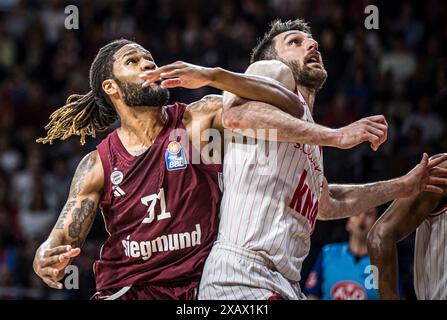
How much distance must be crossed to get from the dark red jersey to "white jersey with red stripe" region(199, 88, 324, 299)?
0.21m

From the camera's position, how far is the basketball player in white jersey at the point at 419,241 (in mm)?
4832

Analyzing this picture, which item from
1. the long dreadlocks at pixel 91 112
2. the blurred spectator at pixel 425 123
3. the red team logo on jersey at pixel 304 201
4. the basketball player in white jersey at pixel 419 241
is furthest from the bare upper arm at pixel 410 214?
the blurred spectator at pixel 425 123

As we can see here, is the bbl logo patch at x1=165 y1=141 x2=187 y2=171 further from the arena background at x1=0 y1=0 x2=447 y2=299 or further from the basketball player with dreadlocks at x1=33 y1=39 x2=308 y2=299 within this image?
the arena background at x1=0 y1=0 x2=447 y2=299

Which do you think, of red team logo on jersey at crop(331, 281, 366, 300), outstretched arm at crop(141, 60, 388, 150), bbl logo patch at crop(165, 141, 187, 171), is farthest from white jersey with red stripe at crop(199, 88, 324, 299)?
red team logo on jersey at crop(331, 281, 366, 300)

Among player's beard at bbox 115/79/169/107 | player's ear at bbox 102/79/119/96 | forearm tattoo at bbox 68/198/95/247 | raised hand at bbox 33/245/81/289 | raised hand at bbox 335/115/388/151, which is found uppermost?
player's ear at bbox 102/79/119/96

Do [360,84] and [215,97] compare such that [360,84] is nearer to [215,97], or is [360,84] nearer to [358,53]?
[358,53]

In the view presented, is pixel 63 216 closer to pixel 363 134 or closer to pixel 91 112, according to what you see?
pixel 91 112

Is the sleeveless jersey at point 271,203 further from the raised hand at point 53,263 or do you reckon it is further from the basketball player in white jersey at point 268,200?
the raised hand at point 53,263

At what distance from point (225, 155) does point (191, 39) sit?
22.0 feet

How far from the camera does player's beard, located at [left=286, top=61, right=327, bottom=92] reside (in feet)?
15.5

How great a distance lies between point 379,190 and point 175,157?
1.25 metres

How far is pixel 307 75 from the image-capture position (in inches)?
186

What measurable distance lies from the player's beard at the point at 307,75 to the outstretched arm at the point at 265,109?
41 cm
